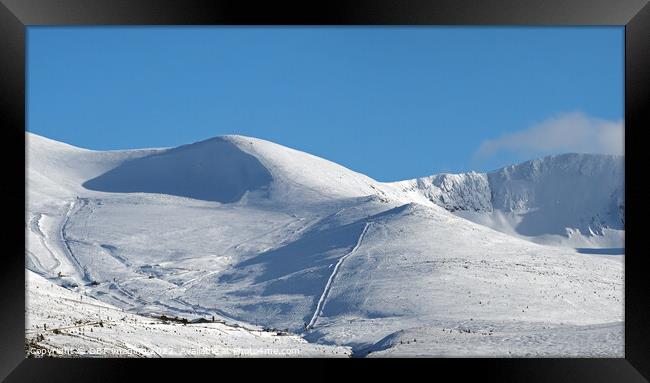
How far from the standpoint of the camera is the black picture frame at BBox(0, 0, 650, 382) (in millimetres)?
8523

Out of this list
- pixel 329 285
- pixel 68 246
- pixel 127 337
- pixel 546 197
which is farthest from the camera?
pixel 546 197

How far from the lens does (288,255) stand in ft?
115

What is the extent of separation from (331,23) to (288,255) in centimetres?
2652

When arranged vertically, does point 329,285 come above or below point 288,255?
below

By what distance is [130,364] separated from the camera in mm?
8883

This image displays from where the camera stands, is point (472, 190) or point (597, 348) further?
point (472, 190)

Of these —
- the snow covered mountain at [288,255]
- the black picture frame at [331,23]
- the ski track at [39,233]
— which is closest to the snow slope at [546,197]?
the snow covered mountain at [288,255]

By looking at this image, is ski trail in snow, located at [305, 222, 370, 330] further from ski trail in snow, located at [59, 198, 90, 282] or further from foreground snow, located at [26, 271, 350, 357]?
ski trail in snow, located at [59, 198, 90, 282]

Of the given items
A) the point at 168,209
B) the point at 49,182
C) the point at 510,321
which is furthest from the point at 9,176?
the point at 49,182

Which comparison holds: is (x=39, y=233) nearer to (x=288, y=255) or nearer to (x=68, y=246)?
(x=68, y=246)

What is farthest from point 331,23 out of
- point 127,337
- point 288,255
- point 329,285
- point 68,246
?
point 68,246

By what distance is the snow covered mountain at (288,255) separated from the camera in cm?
2503

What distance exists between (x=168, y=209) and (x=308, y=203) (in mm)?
7553

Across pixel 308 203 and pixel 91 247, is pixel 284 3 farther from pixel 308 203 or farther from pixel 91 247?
pixel 308 203
